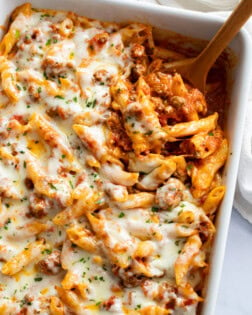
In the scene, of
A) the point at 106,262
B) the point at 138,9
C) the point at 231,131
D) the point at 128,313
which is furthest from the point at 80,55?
the point at 128,313

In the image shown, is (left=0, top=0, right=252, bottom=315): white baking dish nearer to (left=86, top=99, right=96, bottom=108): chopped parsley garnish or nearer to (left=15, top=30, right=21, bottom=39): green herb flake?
(left=15, top=30, right=21, bottom=39): green herb flake

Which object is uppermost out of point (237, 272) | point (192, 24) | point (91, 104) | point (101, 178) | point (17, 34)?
point (192, 24)

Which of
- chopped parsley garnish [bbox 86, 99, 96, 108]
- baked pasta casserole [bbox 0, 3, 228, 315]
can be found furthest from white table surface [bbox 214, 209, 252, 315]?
chopped parsley garnish [bbox 86, 99, 96, 108]

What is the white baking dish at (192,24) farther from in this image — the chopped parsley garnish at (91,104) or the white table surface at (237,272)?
the white table surface at (237,272)

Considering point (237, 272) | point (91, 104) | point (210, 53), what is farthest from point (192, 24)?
point (237, 272)

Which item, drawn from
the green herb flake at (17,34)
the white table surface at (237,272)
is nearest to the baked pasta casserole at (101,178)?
the green herb flake at (17,34)

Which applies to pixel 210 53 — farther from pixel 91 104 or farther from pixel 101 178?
pixel 101 178
